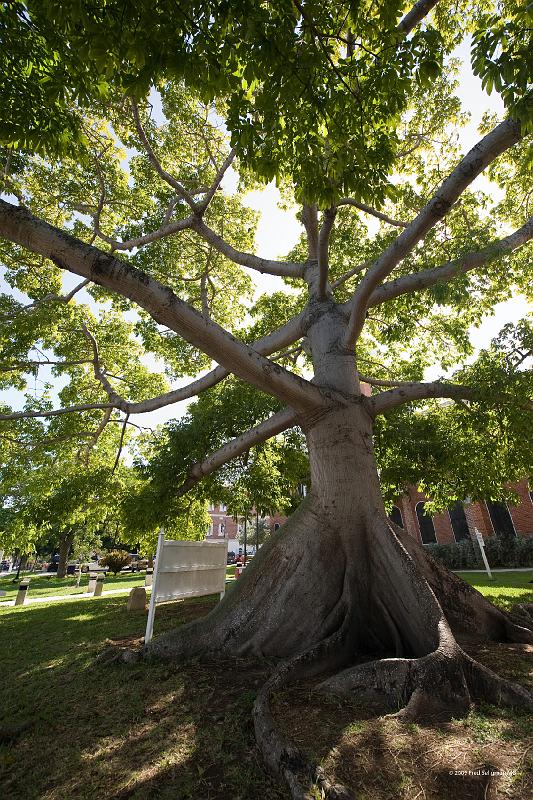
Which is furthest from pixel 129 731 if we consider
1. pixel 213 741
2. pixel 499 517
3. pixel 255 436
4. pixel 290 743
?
pixel 499 517

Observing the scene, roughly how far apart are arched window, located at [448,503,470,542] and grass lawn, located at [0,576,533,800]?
2571cm

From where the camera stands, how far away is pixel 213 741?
284cm

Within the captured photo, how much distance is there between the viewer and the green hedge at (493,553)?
65.0 feet

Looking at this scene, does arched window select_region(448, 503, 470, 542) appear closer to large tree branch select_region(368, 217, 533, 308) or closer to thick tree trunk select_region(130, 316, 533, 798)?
thick tree trunk select_region(130, 316, 533, 798)

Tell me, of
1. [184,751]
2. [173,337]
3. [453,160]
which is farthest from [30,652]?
[453,160]

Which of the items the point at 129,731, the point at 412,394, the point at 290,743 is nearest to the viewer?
the point at 290,743

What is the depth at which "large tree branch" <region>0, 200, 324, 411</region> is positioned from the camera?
348 centimetres

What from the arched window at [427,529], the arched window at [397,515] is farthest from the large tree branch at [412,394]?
the arched window at [397,515]

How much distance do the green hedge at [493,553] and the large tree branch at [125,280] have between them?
62.9 feet

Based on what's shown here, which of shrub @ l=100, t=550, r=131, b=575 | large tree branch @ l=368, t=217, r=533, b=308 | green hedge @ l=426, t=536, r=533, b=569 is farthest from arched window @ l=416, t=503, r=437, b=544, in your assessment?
large tree branch @ l=368, t=217, r=533, b=308

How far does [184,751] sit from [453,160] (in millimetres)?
11805

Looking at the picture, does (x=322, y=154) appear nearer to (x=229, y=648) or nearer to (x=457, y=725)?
(x=457, y=725)

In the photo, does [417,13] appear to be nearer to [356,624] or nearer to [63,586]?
[356,624]

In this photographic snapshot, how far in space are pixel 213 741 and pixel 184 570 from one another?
404cm
